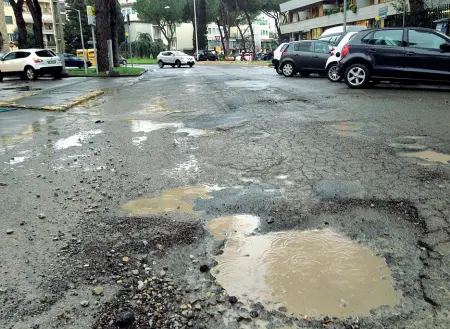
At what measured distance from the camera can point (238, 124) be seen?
7.93 metres

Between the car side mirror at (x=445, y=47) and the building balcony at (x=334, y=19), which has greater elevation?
the building balcony at (x=334, y=19)

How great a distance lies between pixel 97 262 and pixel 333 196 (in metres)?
2.22

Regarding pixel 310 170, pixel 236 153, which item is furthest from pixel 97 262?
pixel 236 153

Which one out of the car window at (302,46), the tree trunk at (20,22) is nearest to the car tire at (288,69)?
the car window at (302,46)

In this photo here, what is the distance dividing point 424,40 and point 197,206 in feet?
32.8

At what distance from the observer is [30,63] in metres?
24.3

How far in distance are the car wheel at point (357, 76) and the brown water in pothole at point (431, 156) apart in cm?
770

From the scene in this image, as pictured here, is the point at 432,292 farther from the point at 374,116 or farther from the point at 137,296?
the point at 374,116

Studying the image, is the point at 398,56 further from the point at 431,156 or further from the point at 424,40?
the point at 431,156

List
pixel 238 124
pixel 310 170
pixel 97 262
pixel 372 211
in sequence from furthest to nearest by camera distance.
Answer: pixel 238 124 < pixel 310 170 < pixel 372 211 < pixel 97 262

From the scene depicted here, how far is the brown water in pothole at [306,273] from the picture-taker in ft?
8.04

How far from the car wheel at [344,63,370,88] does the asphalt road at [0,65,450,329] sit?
14.7 ft

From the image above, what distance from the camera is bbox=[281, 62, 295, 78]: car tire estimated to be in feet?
63.7

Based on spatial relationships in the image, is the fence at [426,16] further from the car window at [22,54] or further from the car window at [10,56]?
the car window at [10,56]
